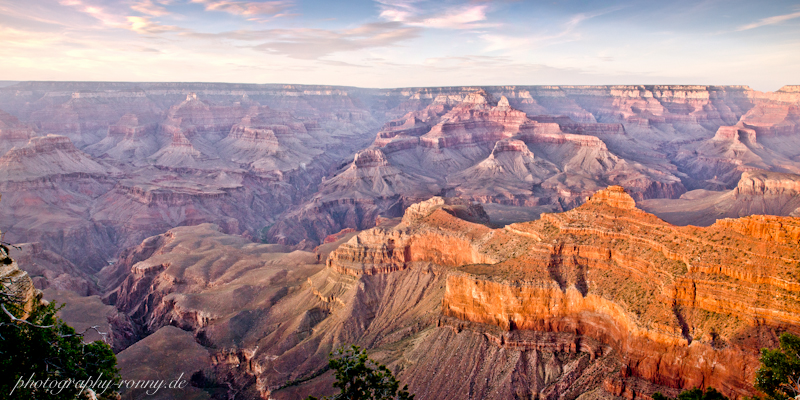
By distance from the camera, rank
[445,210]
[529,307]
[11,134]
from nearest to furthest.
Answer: [529,307] < [445,210] < [11,134]

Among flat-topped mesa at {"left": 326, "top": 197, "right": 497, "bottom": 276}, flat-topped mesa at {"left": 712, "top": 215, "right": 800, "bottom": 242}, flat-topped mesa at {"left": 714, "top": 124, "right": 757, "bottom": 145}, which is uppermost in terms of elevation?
flat-topped mesa at {"left": 712, "top": 215, "right": 800, "bottom": 242}

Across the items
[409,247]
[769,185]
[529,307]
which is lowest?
[769,185]

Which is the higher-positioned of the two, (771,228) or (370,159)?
(771,228)

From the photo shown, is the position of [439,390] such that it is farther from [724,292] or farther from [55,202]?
[55,202]

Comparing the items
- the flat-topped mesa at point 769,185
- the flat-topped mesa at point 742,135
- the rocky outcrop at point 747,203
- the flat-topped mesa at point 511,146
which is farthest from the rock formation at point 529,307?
the flat-topped mesa at point 742,135

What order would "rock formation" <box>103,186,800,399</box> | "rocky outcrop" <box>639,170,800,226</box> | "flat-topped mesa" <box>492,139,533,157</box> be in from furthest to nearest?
"flat-topped mesa" <box>492,139,533,157</box> < "rocky outcrop" <box>639,170,800,226</box> < "rock formation" <box>103,186,800,399</box>

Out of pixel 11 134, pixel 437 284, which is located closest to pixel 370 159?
pixel 437 284

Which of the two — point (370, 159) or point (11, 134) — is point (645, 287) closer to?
point (370, 159)

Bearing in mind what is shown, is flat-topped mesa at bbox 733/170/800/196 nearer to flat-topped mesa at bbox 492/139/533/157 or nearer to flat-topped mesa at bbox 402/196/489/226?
flat-topped mesa at bbox 402/196/489/226

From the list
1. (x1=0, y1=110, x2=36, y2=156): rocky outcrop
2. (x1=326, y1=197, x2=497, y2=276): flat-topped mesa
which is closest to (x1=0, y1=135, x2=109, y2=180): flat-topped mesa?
(x1=0, y1=110, x2=36, y2=156): rocky outcrop

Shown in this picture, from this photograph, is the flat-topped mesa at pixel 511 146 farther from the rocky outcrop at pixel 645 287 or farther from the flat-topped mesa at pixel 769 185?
the rocky outcrop at pixel 645 287
